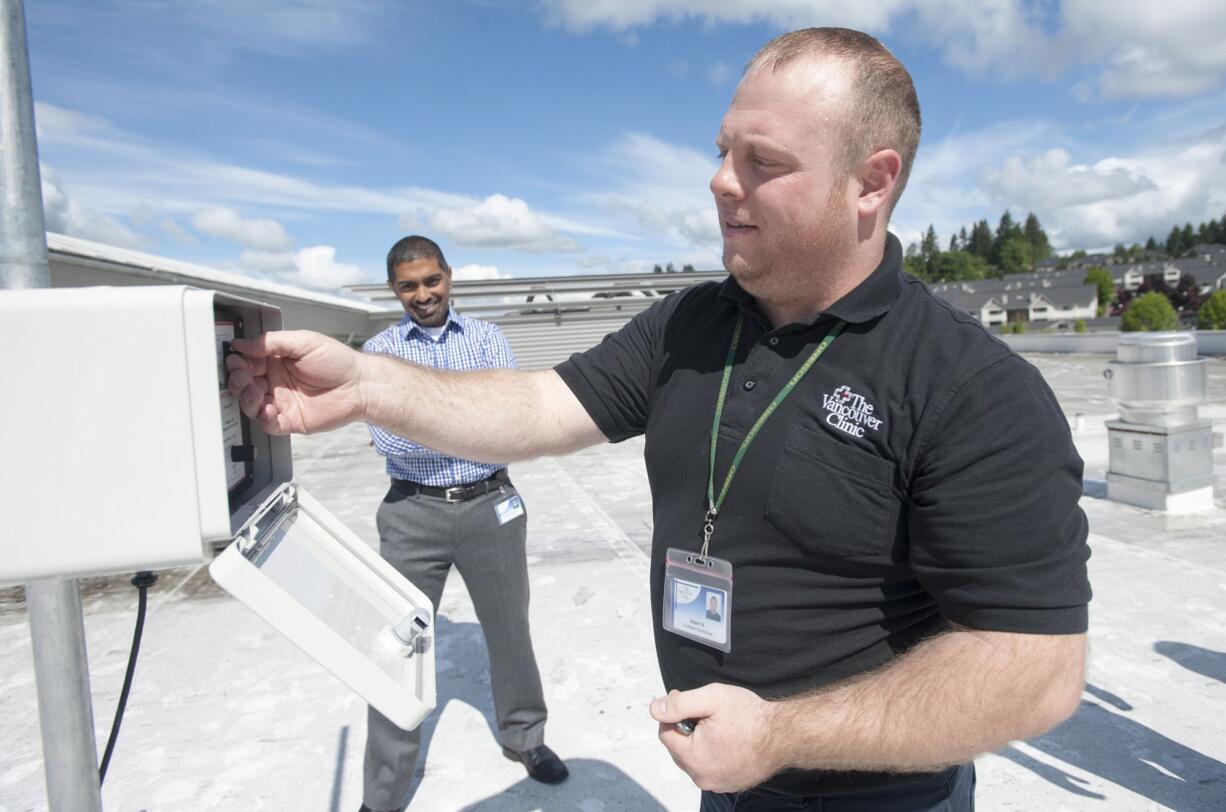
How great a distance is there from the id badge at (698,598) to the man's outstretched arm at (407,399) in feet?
1.59

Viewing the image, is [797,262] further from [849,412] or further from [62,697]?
[62,697]

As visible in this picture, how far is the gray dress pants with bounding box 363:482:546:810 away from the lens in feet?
9.32

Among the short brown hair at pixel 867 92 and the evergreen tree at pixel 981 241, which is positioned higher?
the evergreen tree at pixel 981 241

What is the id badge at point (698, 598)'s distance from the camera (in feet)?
4.50

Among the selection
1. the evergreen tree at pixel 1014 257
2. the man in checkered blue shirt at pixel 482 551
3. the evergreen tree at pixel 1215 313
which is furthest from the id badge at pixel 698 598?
the evergreen tree at pixel 1014 257

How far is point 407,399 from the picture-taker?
167 cm

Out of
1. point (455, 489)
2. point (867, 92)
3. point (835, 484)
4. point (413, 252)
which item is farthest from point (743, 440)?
point (413, 252)

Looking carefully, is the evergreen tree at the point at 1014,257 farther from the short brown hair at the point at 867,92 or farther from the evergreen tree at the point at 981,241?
the short brown hair at the point at 867,92

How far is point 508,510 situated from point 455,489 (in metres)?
0.23

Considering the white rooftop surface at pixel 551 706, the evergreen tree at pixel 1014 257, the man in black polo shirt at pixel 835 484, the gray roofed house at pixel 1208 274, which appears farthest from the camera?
the evergreen tree at pixel 1014 257

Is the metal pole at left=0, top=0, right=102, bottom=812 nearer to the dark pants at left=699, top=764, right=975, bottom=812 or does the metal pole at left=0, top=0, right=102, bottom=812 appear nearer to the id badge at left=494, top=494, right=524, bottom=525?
the dark pants at left=699, top=764, right=975, bottom=812

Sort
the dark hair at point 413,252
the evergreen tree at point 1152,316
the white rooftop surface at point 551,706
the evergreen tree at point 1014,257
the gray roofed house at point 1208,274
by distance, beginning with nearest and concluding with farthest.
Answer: the white rooftop surface at point 551,706
the dark hair at point 413,252
the evergreen tree at point 1152,316
the gray roofed house at point 1208,274
the evergreen tree at point 1014,257

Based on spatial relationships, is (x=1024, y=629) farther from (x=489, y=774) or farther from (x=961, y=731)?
(x=489, y=774)

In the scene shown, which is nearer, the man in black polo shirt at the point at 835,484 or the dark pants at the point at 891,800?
the man in black polo shirt at the point at 835,484
